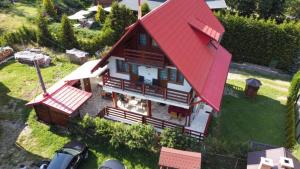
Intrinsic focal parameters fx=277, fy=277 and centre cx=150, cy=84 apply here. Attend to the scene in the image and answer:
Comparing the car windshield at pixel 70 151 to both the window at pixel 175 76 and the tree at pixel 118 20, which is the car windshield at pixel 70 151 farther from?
the tree at pixel 118 20

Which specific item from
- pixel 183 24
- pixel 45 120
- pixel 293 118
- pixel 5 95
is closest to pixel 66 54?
pixel 5 95

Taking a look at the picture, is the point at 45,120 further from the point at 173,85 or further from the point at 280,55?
the point at 280,55

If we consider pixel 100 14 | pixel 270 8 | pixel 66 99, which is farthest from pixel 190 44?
pixel 270 8

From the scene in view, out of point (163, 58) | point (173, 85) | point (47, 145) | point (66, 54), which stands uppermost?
point (163, 58)

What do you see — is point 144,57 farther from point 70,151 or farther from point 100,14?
point 100,14

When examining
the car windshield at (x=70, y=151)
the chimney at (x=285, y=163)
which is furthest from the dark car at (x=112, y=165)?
the chimney at (x=285, y=163)

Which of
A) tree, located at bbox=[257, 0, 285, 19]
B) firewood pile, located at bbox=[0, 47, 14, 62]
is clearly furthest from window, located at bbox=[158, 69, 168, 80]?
tree, located at bbox=[257, 0, 285, 19]
